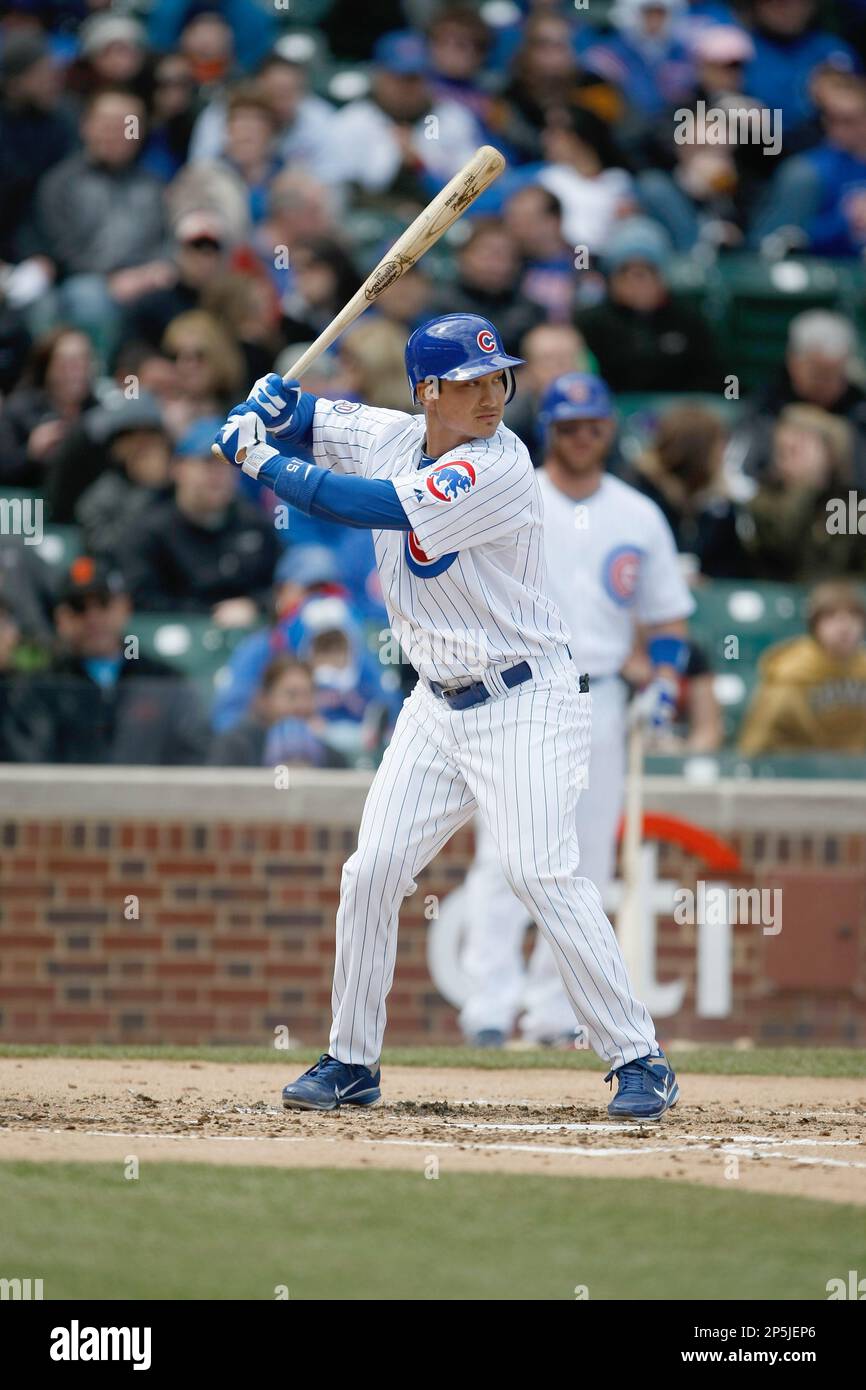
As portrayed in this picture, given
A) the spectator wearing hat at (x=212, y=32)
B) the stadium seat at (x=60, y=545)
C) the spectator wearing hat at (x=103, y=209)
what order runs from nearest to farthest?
the stadium seat at (x=60, y=545), the spectator wearing hat at (x=103, y=209), the spectator wearing hat at (x=212, y=32)

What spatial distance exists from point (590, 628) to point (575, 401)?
762mm

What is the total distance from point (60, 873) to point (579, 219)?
4971mm

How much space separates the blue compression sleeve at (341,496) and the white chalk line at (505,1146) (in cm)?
138

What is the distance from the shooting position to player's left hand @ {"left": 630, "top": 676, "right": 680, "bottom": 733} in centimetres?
757

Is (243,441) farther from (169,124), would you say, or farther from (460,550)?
(169,124)

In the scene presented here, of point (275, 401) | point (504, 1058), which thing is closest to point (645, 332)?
point (504, 1058)

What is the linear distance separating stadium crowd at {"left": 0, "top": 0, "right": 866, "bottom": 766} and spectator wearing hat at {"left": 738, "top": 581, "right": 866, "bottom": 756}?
0.5 inches

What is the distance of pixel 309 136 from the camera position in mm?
12016

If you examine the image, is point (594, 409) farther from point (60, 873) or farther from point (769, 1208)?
point (769, 1208)

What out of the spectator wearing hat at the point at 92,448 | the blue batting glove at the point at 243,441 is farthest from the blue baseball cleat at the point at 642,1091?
the spectator wearing hat at the point at 92,448

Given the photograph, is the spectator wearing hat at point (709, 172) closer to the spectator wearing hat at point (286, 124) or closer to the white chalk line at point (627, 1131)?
the spectator wearing hat at point (286, 124)

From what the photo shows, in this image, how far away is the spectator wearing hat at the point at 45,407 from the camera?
402 inches

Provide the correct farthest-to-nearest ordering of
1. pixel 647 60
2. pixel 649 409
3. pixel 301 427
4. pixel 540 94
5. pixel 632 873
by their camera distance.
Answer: pixel 647 60 → pixel 540 94 → pixel 649 409 → pixel 632 873 → pixel 301 427

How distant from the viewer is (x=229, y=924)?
8.81m
